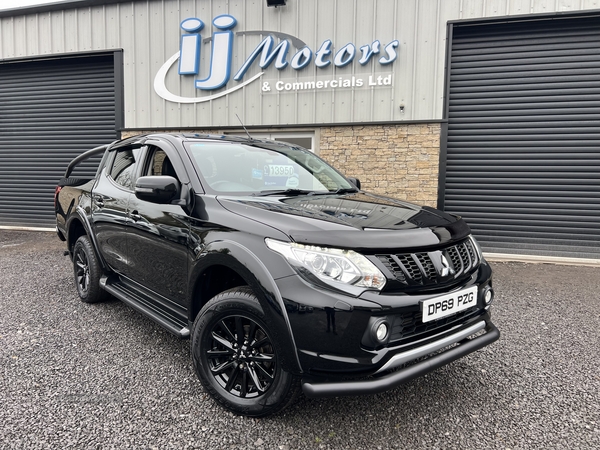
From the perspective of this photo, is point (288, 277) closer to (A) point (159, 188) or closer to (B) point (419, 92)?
(A) point (159, 188)

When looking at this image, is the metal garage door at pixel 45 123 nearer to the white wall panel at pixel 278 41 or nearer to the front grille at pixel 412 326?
the white wall panel at pixel 278 41

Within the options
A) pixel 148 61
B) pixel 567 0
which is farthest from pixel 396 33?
pixel 148 61

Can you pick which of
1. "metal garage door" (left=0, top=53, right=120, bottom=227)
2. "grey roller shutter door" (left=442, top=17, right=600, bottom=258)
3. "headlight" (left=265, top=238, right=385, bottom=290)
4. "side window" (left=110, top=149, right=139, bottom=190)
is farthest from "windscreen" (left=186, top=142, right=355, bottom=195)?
"metal garage door" (left=0, top=53, right=120, bottom=227)

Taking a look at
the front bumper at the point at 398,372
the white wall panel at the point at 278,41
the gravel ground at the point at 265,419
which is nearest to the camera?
the front bumper at the point at 398,372

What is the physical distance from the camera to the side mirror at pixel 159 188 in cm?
251

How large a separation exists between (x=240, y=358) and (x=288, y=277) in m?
0.64

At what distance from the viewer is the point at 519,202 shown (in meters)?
7.19

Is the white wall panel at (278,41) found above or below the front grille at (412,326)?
above

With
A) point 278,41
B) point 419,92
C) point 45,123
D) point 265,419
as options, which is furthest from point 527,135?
point 45,123

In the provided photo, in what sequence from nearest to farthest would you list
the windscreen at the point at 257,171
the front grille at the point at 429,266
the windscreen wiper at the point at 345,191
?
1. the front grille at the point at 429,266
2. the windscreen at the point at 257,171
3. the windscreen wiper at the point at 345,191

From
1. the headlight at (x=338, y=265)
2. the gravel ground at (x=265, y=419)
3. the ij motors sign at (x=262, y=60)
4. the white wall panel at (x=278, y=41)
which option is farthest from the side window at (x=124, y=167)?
the ij motors sign at (x=262, y=60)

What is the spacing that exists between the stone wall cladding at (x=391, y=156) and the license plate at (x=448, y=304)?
517 cm

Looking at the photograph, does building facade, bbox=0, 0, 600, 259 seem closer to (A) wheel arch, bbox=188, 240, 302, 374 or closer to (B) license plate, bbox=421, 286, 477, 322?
(B) license plate, bbox=421, 286, 477, 322

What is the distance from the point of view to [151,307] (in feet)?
9.91
